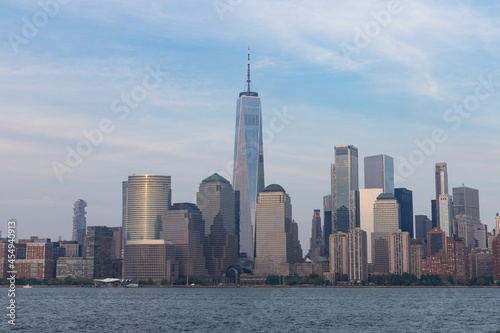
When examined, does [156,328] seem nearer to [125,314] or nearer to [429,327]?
→ [125,314]

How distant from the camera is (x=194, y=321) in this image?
13875 cm

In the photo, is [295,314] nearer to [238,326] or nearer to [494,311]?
[238,326]

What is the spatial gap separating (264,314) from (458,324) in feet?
145

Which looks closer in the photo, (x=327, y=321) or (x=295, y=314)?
(x=327, y=321)

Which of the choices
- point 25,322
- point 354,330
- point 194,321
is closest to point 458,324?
point 354,330

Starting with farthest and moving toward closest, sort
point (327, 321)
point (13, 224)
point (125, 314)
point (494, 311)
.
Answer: point (494, 311) → point (125, 314) → point (327, 321) → point (13, 224)

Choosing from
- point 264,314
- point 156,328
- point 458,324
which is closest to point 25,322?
point 156,328

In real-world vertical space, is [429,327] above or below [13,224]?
below

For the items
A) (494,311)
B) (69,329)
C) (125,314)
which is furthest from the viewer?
(494,311)

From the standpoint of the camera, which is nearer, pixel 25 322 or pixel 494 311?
pixel 25 322

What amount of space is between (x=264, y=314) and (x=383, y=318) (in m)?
27.3

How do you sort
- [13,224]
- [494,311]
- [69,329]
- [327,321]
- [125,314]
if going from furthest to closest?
1. [494,311]
2. [125,314]
3. [327,321]
4. [69,329]
5. [13,224]

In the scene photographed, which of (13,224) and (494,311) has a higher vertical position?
(13,224)

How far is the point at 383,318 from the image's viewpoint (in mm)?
145625
